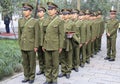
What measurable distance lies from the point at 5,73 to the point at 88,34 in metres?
3.22

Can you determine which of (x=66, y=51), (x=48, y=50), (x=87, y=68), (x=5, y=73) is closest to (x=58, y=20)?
(x=48, y=50)

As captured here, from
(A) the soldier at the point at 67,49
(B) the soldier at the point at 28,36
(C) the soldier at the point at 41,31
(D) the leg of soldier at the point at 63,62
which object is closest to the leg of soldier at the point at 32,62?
(B) the soldier at the point at 28,36

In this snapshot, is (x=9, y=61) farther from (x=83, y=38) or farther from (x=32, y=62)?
(x=83, y=38)

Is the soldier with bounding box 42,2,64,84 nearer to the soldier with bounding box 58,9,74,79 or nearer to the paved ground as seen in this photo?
the paved ground

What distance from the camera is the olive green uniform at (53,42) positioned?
23.2 feet

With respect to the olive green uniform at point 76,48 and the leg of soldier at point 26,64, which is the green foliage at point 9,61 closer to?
the leg of soldier at point 26,64

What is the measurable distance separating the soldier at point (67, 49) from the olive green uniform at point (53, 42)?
3.03ft

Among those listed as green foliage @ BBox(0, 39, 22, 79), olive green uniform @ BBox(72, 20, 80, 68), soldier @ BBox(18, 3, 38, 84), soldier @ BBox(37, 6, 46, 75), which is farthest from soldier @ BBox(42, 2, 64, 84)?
olive green uniform @ BBox(72, 20, 80, 68)

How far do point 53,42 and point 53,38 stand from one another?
0.30 ft

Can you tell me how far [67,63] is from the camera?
8273mm

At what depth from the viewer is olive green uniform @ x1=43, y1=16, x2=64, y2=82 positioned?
708 centimetres

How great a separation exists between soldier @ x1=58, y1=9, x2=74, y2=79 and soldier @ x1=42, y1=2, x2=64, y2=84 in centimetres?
93

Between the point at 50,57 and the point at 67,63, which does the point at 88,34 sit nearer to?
the point at 67,63

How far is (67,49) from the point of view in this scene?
809 centimetres
